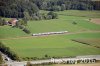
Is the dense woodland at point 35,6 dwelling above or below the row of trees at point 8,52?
above

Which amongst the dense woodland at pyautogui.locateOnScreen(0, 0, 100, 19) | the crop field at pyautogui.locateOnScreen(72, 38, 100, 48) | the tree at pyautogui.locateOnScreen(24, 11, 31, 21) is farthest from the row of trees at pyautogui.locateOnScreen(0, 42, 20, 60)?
the crop field at pyautogui.locateOnScreen(72, 38, 100, 48)

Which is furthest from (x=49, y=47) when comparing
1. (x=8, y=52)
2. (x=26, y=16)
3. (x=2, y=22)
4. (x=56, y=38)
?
(x=2, y=22)

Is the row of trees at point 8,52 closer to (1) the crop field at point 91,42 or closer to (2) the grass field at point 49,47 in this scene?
(2) the grass field at point 49,47

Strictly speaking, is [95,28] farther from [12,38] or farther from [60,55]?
[12,38]

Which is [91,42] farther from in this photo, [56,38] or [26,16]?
[26,16]

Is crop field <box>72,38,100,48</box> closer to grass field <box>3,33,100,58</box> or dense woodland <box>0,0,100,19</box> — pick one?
grass field <box>3,33,100,58</box>

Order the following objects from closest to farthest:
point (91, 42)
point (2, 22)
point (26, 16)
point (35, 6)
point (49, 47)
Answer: point (49, 47)
point (2, 22)
point (91, 42)
point (26, 16)
point (35, 6)

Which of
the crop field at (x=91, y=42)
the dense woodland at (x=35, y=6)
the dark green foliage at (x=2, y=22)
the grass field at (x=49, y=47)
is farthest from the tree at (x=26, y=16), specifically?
the crop field at (x=91, y=42)
